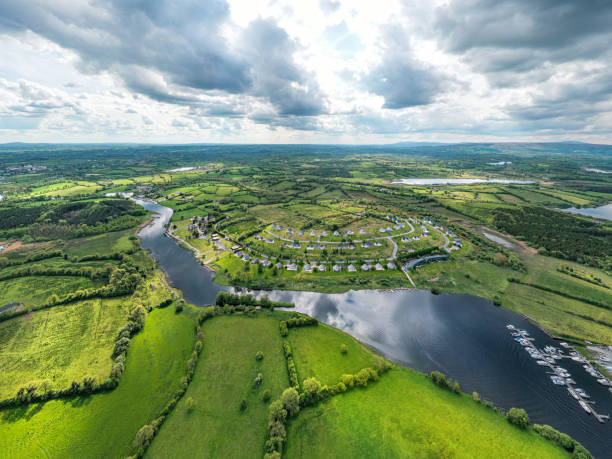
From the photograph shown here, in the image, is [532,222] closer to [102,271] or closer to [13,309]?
[102,271]

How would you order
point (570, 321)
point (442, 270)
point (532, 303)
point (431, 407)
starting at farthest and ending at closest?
1. point (442, 270)
2. point (532, 303)
3. point (570, 321)
4. point (431, 407)

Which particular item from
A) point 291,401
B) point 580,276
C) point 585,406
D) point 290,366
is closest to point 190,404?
point 291,401

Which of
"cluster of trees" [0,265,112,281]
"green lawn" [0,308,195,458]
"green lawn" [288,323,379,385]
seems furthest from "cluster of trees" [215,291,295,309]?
"cluster of trees" [0,265,112,281]

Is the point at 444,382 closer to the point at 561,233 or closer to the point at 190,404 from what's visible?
the point at 190,404

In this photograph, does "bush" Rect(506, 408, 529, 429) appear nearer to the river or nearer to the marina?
the river

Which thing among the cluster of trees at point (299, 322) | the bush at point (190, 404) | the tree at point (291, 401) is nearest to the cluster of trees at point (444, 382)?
the cluster of trees at point (299, 322)

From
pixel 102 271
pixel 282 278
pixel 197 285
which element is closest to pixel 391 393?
pixel 282 278

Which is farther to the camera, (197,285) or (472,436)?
(197,285)
